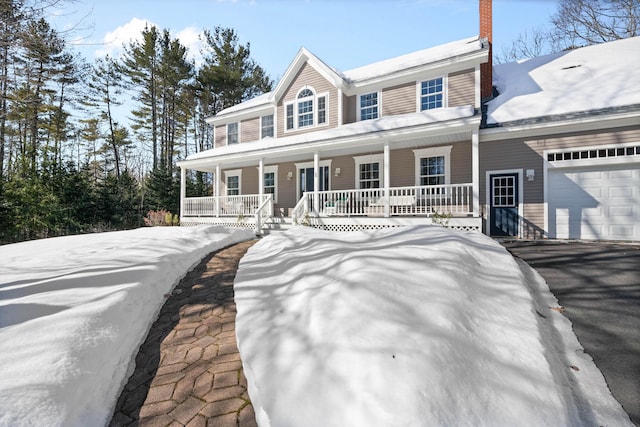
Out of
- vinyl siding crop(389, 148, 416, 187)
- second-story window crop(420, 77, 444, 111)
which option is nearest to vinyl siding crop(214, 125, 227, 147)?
vinyl siding crop(389, 148, 416, 187)

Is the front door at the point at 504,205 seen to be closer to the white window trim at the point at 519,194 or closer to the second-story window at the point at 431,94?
the white window trim at the point at 519,194

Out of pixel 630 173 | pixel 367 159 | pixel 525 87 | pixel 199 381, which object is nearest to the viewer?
pixel 199 381

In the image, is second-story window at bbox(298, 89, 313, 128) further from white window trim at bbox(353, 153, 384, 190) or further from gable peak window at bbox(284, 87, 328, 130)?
white window trim at bbox(353, 153, 384, 190)

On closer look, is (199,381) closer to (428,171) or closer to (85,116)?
(428,171)

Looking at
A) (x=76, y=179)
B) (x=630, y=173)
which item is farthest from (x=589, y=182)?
(x=76, y=179)

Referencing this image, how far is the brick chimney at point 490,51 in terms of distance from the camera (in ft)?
35.3

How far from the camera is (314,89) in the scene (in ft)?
42.2

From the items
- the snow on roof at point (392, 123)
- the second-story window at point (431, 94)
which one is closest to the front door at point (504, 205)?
the snow on roof at point (392, 123)

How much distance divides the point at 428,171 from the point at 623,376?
8.85 m

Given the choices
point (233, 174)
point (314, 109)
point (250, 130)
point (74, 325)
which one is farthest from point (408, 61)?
point (74, 325)

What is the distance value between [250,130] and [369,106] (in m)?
6.67

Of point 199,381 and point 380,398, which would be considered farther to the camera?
point 199,381

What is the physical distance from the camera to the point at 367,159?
11625 mm

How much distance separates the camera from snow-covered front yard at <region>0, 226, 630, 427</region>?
185 centimetres
